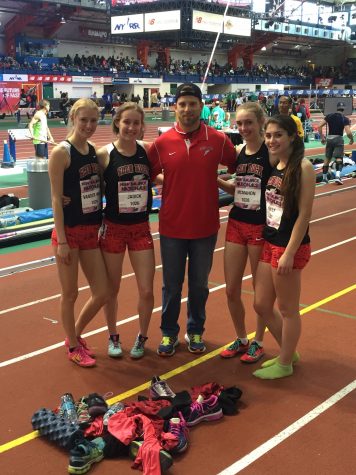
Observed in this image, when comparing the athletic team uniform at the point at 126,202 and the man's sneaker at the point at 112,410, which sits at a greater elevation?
the athletic team uniform at the point at 126,202

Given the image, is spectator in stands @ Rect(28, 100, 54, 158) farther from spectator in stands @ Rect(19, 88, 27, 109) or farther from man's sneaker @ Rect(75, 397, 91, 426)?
spectator in stands @ Rect(19, 88, 27, 109)

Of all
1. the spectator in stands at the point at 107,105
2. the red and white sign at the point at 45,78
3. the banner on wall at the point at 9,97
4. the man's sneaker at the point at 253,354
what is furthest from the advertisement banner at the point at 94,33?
the man's sneaker at the point at 253,354

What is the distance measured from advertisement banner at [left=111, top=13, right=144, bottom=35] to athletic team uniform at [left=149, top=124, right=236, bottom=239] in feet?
117

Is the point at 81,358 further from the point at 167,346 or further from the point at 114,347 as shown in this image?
the point at 167,346

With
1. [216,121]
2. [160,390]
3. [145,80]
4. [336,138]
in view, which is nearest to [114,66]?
[145,80]

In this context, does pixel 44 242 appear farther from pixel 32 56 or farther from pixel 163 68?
pixel 163 68

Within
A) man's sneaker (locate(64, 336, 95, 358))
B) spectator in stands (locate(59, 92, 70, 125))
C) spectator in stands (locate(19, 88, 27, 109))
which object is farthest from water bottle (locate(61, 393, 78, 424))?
spectator in stands (locate(19, 88, 27, 109))

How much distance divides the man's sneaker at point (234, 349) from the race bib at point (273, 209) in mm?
1161

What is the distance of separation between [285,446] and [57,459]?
1.33 metres

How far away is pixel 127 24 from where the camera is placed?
3762 centimetres

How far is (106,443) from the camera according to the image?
310cm

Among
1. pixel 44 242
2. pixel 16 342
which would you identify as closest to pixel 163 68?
pixel 44 242

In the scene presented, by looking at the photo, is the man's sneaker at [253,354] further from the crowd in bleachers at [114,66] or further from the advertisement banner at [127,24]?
the advertisement banner at [127,24]

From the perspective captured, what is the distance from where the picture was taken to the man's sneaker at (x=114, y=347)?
14.1ft
